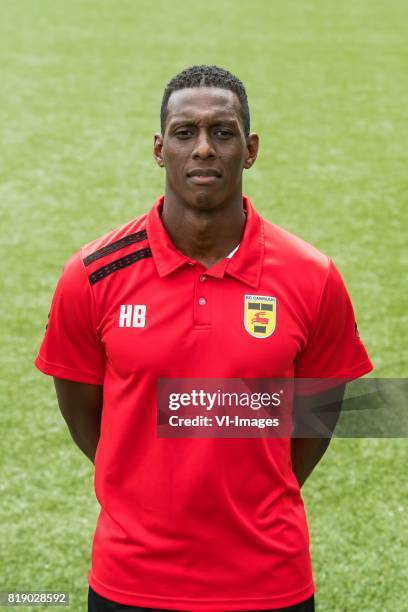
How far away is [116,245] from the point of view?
2.80m

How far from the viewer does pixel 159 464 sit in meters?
2.65

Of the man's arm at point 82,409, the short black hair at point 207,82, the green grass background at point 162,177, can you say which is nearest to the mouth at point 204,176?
the short black hair at point 207,82

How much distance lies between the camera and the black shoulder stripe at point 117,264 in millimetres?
2734

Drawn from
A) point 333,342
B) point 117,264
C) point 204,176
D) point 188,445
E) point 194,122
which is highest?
point 194,122

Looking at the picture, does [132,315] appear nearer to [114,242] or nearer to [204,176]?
[114,242]

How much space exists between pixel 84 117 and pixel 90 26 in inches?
117

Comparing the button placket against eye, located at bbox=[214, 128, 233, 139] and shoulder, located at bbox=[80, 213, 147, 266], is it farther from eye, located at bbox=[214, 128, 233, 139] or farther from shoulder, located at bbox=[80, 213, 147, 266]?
eye, located at bbox=[214, 128, 233, 139]

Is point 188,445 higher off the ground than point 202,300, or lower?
lower

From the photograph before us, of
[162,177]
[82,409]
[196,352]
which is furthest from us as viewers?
[162,177]

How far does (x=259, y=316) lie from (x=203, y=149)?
0.41 metres

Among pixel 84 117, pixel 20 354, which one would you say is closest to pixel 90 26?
pixel 84 117

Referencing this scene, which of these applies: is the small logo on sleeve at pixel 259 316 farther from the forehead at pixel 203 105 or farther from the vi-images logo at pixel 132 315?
the forehead at pixel 203 105

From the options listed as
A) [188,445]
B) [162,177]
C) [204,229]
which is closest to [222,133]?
[204,229]

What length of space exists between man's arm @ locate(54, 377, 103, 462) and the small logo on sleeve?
0.53 metres
